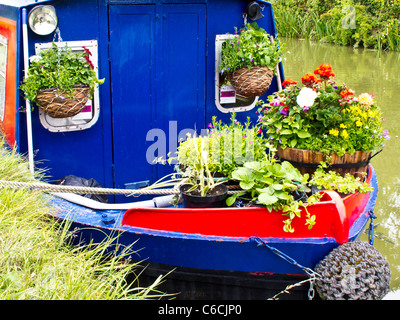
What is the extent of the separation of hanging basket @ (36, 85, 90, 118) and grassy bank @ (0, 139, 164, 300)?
73 centimetres

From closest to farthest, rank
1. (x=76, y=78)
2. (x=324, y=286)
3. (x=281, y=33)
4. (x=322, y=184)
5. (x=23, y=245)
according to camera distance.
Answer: (x=23, y=245), (x=324, y=286), (x=322, y=184), (x=76, y=78), (x=281, y=33)

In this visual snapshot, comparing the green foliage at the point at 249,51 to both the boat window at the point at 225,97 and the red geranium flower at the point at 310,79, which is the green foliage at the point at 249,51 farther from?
the red geranium flower at the point at 310,79

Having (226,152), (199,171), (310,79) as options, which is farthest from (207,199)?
(310,79)

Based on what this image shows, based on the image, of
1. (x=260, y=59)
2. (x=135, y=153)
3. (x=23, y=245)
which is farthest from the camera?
(x=135, y=153)

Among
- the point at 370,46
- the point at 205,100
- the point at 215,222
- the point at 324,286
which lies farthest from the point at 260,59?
the point at 370,46

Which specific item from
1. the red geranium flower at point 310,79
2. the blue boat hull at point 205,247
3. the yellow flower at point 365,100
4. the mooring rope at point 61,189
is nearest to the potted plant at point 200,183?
the mooring rope at point 61,189

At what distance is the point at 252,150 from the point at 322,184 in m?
0.59

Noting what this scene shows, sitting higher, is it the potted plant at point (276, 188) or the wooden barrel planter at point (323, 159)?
the wooden barrel planter at point (323, 159)

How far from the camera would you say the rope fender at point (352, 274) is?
10.3ft

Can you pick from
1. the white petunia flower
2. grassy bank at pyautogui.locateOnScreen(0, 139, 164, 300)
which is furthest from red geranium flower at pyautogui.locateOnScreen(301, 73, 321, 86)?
grassy bank at pyautogui.locateOnScreen(0, 139, 164, 300)

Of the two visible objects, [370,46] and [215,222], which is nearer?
[215,222]

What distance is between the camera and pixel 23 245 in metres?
3.06

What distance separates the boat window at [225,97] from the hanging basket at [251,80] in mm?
281

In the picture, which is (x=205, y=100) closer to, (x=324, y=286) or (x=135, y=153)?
(x=135, y=153)
